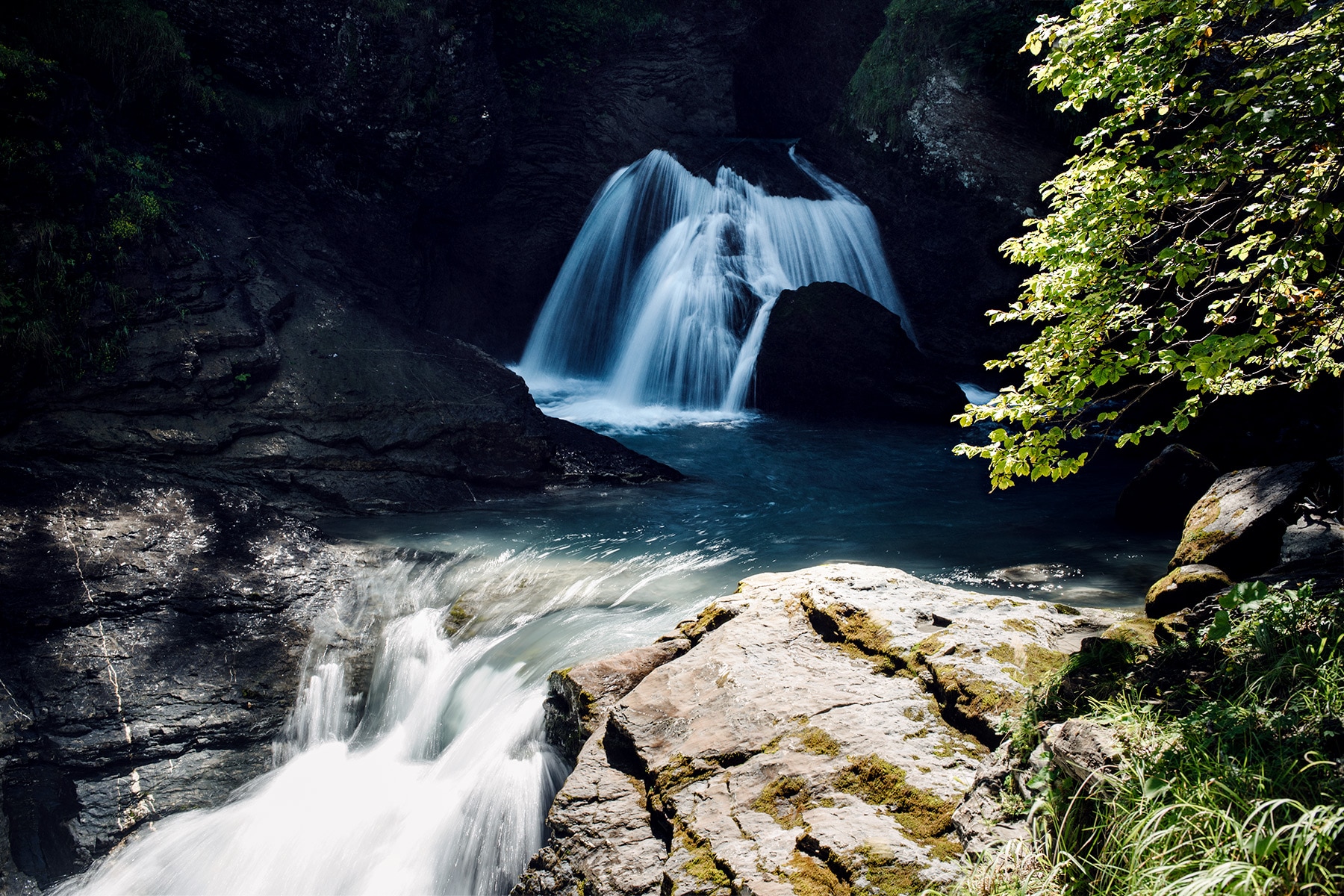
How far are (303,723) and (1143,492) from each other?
8245 millimetres

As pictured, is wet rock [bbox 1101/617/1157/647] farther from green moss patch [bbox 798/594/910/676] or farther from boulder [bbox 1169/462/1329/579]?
boulder [bbox 1169/462/1329/579]

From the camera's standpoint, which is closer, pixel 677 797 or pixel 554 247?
pixel 677 797

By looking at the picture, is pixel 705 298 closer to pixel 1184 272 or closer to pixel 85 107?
pixel 85 107

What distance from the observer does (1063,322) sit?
13.0 feet

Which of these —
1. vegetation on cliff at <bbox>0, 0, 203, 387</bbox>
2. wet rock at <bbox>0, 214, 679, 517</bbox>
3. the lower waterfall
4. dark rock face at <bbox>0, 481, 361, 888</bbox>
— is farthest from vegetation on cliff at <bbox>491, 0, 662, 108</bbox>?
dark rock face at <bbox>0, 481, 361, 888</bbox>

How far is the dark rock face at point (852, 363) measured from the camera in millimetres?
14688

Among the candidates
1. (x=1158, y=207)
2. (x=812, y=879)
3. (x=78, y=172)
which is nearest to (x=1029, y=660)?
(x=812, y=879)

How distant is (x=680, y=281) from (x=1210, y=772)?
14.5 m

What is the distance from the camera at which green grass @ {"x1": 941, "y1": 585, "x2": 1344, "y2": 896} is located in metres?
2.46

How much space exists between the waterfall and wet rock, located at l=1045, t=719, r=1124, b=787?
1256cm

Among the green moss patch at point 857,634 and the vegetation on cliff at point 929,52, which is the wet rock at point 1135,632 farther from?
the vegetation on cliff at point 929,52

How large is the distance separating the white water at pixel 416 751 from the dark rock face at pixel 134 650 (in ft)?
0.84

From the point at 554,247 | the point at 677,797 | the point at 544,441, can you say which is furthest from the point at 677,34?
the point at 677,797

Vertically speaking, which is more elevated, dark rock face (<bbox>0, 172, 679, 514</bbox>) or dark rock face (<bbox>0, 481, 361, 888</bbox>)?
dark rock face (<bbox>0, 172, 679, 514</bbox>)
